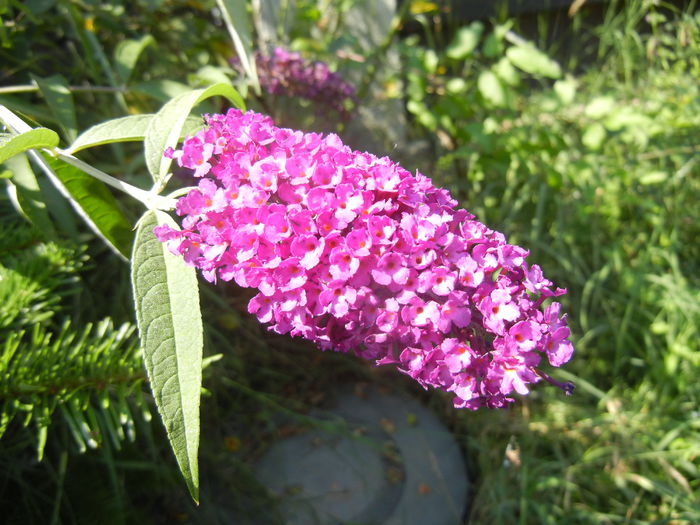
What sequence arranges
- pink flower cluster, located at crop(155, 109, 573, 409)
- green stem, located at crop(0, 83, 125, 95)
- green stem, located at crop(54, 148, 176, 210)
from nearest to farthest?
pink flower cluster, located at crop(155, 109, 573, 409) → green stem, located at crop(54, 148, 176, 210) → green stem, located at crop(0, 83, 125, 95)

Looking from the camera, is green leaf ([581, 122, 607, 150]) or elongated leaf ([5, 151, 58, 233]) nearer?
elongated leaf ([5, 151, 58, 233])

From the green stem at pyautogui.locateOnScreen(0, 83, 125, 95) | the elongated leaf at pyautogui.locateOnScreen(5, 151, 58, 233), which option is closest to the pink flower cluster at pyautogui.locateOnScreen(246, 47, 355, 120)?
the green stem at pyautogui.locateOnScreen(0, 83, 125, 95)

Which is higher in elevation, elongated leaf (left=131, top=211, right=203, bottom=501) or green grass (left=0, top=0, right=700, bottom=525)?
elongated leaf (left=131, top=211, right=203, bottom=501)

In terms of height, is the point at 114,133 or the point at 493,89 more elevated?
the point at 114,133

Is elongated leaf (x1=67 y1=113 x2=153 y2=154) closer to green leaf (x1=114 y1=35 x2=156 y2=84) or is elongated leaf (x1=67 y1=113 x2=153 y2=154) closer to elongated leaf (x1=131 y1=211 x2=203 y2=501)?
elongated leaf (x1=131 y1=211 x2=203 y2=501)

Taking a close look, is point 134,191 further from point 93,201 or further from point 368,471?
point 368,471

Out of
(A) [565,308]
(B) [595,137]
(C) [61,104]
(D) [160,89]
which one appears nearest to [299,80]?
(D) [160,89]

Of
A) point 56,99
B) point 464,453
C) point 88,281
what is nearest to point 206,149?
point 56,99
